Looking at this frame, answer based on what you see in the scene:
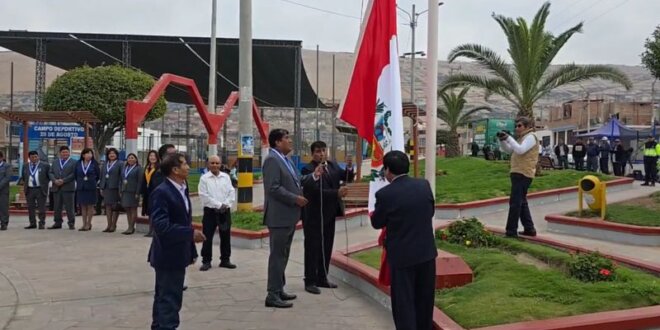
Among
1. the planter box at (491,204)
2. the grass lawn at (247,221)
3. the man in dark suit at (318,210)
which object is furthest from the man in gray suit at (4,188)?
the planter box at (491,204)

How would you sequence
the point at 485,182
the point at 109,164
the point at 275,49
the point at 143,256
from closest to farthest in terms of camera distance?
the point at 143,256
the point at 109,164
the point at 485,182
the point at 275,49

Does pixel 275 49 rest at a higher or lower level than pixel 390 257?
higher

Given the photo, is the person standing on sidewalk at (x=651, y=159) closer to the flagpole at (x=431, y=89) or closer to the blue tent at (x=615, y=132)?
the blue tent at (x=615, y=132)

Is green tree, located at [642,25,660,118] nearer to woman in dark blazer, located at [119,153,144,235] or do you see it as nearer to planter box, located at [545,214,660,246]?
planter box, located at [545,214,660,246]

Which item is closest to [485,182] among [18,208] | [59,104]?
[18,208]

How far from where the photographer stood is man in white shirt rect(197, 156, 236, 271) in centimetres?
870

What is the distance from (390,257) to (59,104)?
1960 centimetres

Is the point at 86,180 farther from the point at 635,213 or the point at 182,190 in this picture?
the point at 635,213

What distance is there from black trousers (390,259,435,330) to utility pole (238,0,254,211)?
820cm

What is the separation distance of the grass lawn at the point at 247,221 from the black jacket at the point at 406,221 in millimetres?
6190

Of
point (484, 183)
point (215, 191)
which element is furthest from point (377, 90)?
point (484, 183)

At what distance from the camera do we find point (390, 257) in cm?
508

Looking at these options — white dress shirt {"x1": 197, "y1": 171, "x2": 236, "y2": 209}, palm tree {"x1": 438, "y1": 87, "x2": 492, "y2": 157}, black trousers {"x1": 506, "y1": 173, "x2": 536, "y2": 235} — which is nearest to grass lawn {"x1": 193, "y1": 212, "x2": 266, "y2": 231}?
white dress shirt {"x1": 197, "y1": 171, "x2": 236, "y2": 209}

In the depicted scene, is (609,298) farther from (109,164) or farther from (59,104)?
(59,104)
